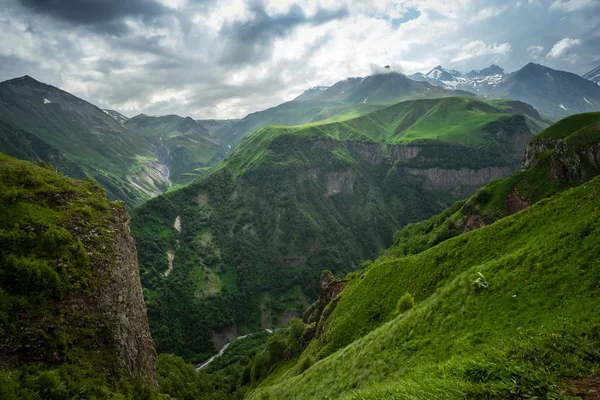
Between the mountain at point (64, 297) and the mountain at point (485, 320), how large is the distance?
22456 millimetres

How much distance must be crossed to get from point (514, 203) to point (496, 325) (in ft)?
277

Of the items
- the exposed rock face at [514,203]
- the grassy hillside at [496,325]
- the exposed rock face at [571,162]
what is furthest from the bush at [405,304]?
the exposed rock face at [571,162]

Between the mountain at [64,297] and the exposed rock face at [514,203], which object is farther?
the exposed rock face at [514,203]

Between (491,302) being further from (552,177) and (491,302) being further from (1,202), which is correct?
(552,177)

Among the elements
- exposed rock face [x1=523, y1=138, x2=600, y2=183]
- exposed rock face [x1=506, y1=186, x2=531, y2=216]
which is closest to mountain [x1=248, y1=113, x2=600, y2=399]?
exposed rock face [x1=506, y1=186, x2=531, y2=216]

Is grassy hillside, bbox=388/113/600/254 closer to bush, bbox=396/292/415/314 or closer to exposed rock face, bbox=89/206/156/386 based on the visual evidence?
bush, bbox=396/292/415/314

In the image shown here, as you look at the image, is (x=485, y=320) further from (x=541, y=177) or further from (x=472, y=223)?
(x=541, y=177)

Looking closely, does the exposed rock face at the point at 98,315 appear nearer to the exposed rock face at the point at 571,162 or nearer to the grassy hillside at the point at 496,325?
the grassy hillside at the point at 496,325

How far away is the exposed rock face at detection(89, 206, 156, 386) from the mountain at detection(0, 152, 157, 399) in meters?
0.15

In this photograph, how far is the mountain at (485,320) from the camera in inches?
585

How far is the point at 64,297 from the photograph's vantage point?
125ft

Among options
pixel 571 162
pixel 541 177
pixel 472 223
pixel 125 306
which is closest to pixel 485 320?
pixel 125 306

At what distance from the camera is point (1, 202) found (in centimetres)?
4106

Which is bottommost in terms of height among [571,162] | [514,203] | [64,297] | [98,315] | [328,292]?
[328,292]
